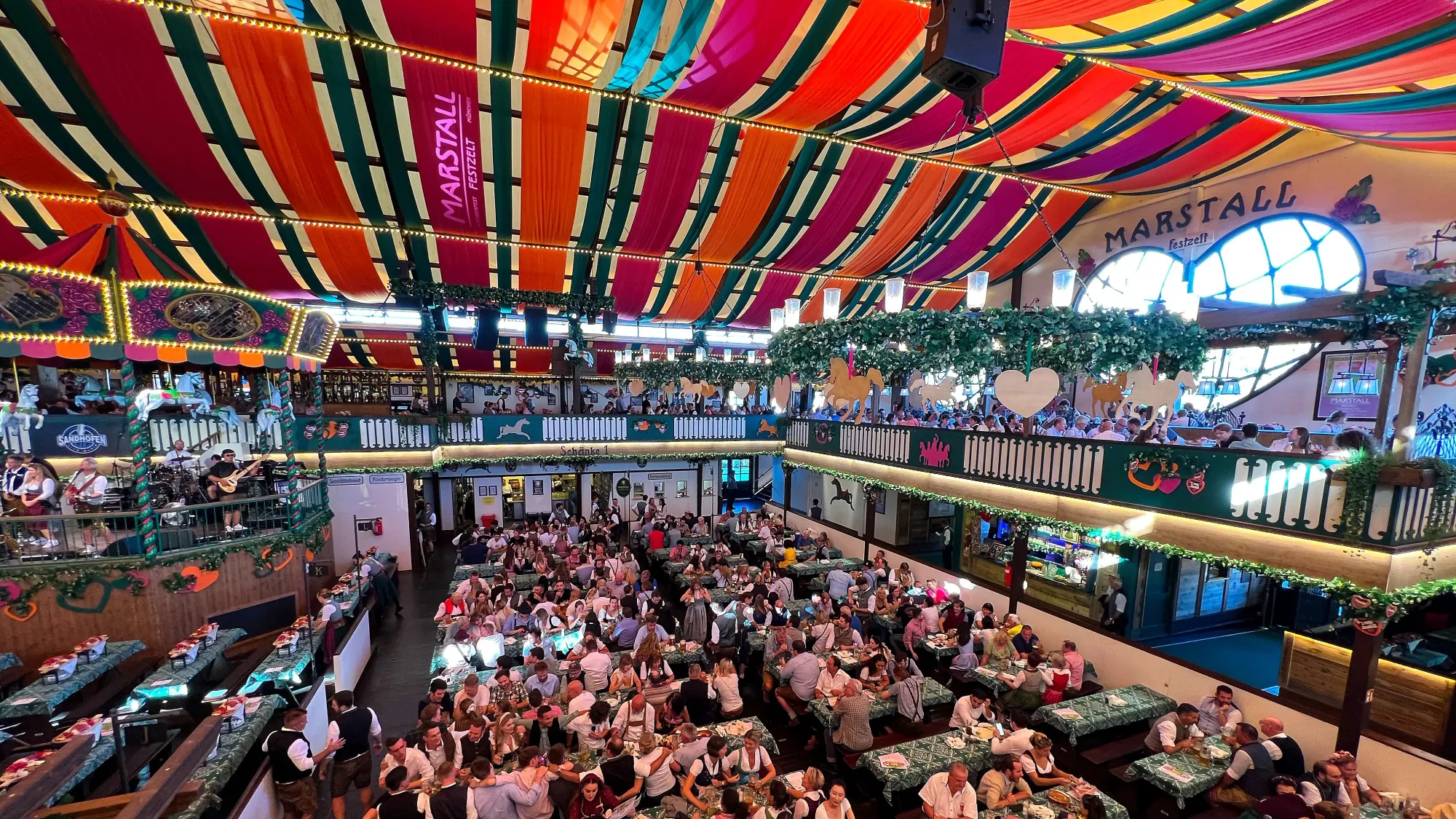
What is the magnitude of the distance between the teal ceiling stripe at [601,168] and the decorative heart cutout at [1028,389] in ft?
24.7

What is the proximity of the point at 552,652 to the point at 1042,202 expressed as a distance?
46.8 feet

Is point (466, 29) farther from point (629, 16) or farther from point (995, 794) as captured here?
point (995, 794)

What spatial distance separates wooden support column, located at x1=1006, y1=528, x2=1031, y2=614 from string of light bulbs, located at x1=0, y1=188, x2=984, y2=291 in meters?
8.77

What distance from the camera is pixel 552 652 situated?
7578mm

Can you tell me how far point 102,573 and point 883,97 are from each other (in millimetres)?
13187

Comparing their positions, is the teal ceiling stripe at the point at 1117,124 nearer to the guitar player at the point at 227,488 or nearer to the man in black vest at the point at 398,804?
the man in black vest at the point at 398,804

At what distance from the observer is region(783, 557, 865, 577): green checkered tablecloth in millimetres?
12383

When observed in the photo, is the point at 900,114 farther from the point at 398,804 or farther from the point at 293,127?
the point at 398,804

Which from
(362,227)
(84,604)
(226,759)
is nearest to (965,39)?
(226,759)

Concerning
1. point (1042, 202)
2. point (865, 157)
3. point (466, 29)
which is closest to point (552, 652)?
point (466, 29)

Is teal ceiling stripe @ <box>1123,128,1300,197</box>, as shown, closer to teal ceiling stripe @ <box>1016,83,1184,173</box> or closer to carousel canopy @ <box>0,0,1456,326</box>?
carousel canopy @ <box>0,0,1456,326</box>

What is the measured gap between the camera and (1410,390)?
552 cm

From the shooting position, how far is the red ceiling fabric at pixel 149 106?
639 centimetres

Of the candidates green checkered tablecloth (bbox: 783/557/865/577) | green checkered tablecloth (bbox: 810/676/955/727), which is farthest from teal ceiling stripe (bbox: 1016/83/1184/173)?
green checkered tablecloth (bbox: 810/676/955/727)
